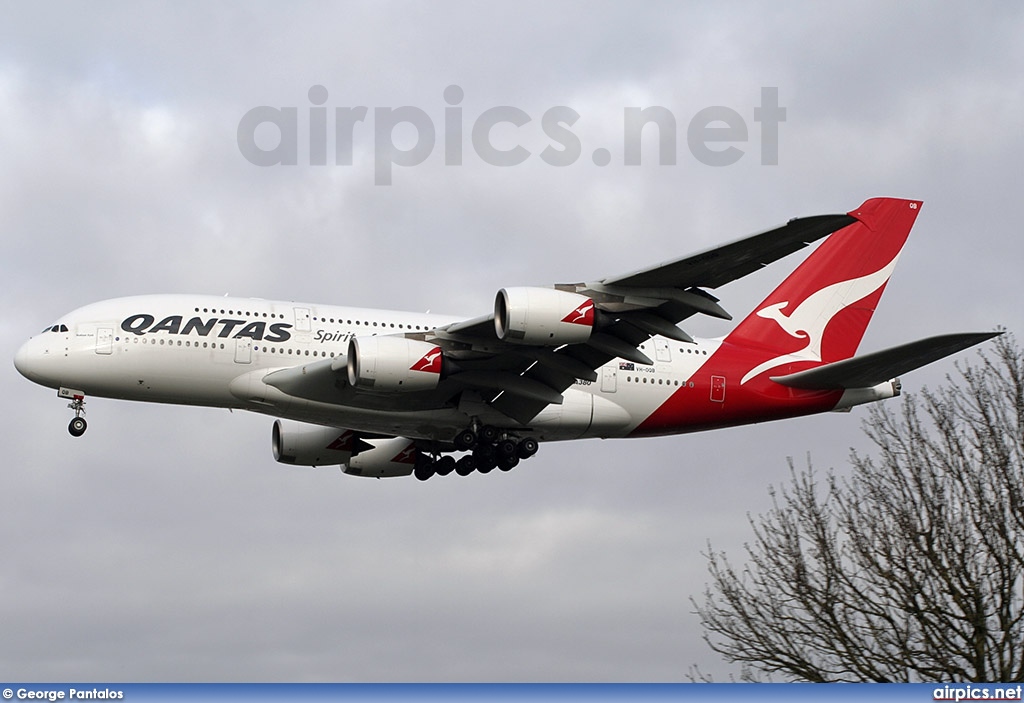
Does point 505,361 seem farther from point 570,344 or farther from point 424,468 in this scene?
point 424,468

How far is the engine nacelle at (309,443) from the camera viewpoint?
39.6 m

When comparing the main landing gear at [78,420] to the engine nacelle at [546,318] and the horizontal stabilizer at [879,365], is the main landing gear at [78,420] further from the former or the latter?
the horizontal stabilizer at [879,365]

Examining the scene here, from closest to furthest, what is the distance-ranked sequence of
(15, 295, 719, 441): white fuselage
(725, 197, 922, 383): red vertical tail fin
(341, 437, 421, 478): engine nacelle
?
(15, 295, 719, 441): white fuselage < (725, 197, 922, 383): red vertical tail fin < (341, 437, 421, 478): engine nacelle

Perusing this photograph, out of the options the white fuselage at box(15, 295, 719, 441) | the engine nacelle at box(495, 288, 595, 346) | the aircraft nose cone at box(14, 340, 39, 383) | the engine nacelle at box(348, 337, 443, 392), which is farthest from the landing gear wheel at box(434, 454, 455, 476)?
the aircraft nose cone at box(14, 340, 39, 383)

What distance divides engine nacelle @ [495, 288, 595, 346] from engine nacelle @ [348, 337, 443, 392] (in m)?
2.45

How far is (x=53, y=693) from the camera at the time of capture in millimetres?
18109

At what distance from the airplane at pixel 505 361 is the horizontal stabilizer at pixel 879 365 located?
7cm

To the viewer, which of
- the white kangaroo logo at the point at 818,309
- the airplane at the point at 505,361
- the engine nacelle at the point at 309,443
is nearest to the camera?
the airplane at the point at 505,361

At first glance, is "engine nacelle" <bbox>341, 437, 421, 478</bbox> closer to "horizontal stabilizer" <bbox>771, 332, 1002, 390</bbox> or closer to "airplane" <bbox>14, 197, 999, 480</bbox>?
"airplane" <bbox>14, 197, 999, 480</bbox>

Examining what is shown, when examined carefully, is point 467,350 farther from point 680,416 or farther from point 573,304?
point 680,416

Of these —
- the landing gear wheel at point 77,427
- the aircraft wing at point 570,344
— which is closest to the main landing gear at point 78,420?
the landing gear wheel at point 77,427

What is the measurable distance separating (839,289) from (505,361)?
1231cm

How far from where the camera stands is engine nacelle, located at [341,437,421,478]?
40312 mm

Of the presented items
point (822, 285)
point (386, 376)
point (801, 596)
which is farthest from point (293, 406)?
point (822, 285)
